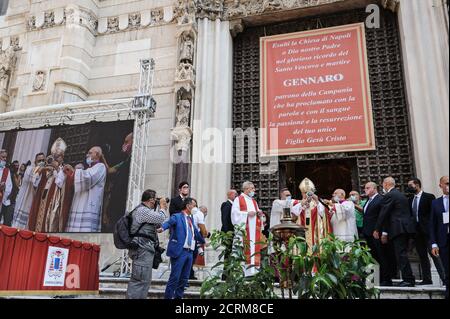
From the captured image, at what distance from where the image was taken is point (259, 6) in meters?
11.8

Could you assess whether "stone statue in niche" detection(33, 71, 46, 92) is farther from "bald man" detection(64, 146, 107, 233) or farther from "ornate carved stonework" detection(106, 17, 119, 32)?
"bald man" detection(64, 146, 107, 233)

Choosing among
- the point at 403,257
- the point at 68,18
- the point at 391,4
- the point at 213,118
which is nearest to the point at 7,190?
the point at 68,18

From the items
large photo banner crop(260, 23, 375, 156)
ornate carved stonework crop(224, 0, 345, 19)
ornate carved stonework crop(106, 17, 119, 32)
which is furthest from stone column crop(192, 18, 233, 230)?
ornate carved stonework crop(106, 17, 119, 32)

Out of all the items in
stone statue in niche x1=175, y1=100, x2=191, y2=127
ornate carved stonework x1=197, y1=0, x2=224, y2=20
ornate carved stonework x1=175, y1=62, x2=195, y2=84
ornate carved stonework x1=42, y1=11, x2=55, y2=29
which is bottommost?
stone statue in niche x1=175, y1=100, x2=191, y2=127

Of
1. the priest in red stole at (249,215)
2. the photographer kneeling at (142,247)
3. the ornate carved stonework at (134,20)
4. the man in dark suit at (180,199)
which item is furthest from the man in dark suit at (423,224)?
the ornate carved stonework at (134,20)

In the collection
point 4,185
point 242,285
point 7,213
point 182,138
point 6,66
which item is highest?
point 6,66

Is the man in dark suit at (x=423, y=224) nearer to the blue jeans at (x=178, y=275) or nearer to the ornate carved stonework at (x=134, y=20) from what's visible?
the blue jeans at (x=178, y=275)

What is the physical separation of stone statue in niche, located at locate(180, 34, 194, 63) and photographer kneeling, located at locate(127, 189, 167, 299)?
21.1 feet

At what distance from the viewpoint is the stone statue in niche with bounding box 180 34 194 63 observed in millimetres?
11375

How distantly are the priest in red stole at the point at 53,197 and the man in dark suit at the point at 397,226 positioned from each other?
719 centimetres

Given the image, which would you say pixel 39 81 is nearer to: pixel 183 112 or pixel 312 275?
pixel 183 112

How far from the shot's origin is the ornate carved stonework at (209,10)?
11828 mm

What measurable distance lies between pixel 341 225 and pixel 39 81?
976 centimetres

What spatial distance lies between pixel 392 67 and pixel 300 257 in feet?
27.5
